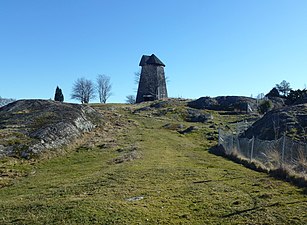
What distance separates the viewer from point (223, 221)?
23.8 feet

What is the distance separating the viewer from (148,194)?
9672 millimetres

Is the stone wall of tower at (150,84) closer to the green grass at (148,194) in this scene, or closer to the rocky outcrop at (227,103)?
the rocky outcrop at (227,103)

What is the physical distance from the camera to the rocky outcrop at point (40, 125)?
19505mm

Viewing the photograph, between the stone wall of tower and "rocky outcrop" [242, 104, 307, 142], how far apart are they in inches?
1752

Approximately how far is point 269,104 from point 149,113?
16.3 meters

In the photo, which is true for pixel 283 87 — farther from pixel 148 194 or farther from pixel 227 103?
pixel 148 194

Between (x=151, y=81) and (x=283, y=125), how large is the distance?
48.9 metres

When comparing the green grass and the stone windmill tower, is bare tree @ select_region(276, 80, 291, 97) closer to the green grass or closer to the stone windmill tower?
the stone windmill tower

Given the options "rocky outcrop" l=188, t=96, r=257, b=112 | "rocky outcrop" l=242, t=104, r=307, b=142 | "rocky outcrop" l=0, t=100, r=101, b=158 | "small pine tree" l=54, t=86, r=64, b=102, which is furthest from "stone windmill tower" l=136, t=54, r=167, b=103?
"rocky outcrop" l=242, t=104, r=307, b=142

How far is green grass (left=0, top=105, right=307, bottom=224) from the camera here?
7.59m

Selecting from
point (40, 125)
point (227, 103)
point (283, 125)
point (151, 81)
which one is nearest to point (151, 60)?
point (151, 81)

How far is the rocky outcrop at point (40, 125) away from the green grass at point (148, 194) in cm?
248

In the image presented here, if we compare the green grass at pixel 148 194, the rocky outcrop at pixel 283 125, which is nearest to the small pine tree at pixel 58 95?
the rocky outcrop at pixel 283 125

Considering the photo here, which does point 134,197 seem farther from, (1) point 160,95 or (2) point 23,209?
(1) point 160,95
